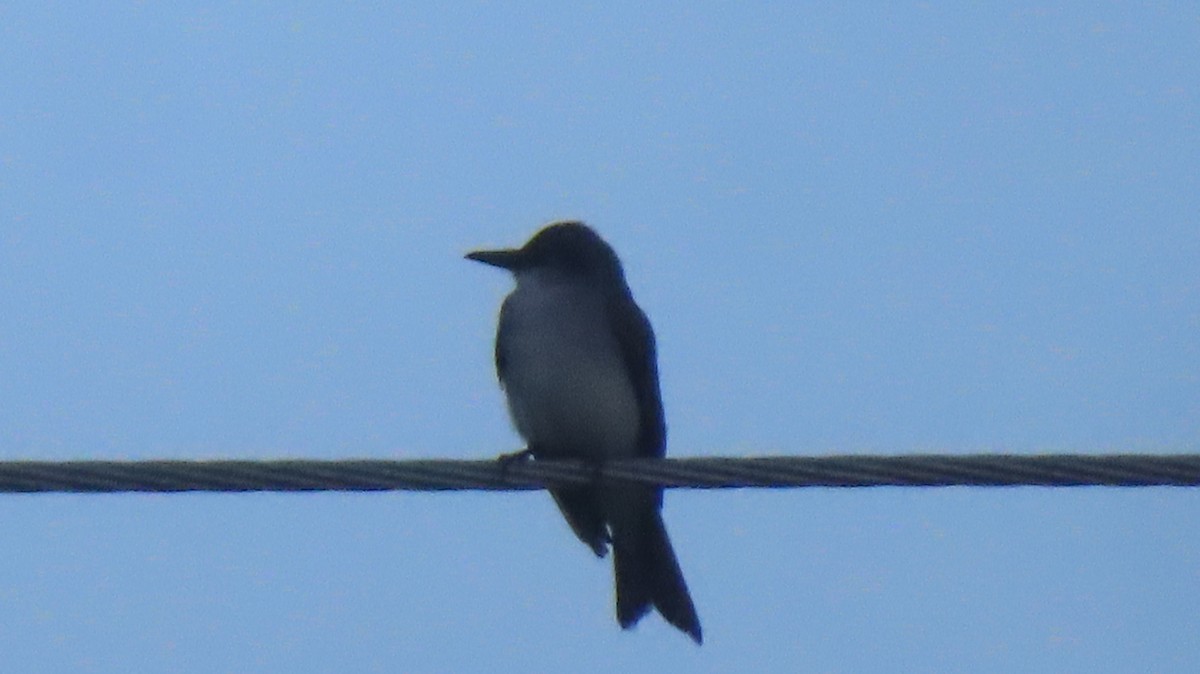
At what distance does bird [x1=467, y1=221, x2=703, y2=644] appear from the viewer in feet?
23.7

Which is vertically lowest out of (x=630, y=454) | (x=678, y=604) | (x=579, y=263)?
(x=678, y=604)

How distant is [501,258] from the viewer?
27.2 feet

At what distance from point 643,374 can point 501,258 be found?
2.90 ft

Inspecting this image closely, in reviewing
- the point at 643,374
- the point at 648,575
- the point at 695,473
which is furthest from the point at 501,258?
the point at 695,473

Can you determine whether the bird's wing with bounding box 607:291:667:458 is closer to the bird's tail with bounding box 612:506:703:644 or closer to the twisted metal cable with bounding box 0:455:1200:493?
the bird's tail with bounding box 612:506:703:644

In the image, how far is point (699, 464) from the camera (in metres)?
5.11

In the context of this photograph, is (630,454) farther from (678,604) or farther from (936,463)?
(936,463)

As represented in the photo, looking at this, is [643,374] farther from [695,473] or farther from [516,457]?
[695,473]

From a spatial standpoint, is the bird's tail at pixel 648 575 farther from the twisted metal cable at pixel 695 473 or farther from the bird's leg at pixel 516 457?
the twisted metal cable at pixel 695 473

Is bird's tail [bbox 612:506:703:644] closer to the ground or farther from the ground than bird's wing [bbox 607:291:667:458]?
closer to the ground

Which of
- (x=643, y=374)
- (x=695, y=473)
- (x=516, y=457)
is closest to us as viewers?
(x=695, y=473)

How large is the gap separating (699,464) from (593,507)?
94.6 inches

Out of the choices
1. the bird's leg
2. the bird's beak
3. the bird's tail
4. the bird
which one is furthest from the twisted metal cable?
the bird's beak

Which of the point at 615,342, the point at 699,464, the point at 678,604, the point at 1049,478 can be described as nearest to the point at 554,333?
the point at 615,342
